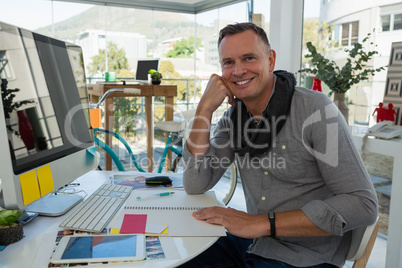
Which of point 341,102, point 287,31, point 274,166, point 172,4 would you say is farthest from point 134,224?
point 172,4

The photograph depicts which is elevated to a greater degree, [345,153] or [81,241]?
[345,153]

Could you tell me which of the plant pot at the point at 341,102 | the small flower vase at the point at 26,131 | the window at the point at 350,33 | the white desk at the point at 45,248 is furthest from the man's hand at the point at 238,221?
the window at the point at 350,33

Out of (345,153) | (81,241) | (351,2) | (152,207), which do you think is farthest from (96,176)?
(351,2)

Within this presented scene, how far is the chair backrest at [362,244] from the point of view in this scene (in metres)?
1.01

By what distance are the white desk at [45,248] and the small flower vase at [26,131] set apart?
0.22 metres

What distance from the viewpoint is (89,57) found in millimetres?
5398

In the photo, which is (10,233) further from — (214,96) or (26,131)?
(214,96)

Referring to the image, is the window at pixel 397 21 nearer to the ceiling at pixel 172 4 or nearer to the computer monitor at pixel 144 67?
the computer monitor at pixel 144 67

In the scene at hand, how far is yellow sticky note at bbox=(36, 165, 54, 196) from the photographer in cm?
97

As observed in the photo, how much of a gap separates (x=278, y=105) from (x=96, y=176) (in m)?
0.82

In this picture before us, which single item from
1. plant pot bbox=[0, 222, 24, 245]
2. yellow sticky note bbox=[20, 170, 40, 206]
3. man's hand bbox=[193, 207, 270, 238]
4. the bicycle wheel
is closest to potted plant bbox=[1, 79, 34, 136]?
yellow sticky note bbox=[20, 170, 40, 206]

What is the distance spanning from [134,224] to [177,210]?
16 cm

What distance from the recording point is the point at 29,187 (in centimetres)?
92

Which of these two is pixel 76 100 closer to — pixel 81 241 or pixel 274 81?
pixel 81 241
